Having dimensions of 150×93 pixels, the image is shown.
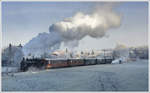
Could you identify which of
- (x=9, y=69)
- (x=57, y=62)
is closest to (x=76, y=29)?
(x=57, y=62)

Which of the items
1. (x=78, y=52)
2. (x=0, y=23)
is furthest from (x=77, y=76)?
(x=0, y=23)

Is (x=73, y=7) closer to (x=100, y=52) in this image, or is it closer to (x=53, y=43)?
(x=53, y=43)

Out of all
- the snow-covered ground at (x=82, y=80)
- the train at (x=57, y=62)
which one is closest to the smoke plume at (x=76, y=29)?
the train at (x=57, y=62)

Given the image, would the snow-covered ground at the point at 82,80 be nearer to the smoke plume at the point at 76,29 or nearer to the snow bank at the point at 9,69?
the snow bank at the point at 9,69

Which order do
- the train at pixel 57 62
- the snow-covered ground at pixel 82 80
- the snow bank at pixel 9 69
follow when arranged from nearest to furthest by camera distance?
the snow-covered ground at pixel 82 80 → the snow bank at pixel 9 69 → the train at pixel 57 62

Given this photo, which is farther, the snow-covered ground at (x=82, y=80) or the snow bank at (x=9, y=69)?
the snow bank at (x=9, y=69)
